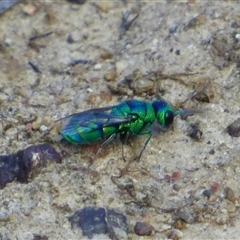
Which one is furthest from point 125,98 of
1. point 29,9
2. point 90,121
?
point 29,9

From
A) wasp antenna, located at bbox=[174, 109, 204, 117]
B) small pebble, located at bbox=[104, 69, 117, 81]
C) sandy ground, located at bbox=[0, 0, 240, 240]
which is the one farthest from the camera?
small pebble, located at bbox=[104, 69, 117, 81]

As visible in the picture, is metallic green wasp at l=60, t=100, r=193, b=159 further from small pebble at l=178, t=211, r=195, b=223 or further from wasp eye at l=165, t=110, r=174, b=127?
small pebble at l=178, t=211, r=195, b=223

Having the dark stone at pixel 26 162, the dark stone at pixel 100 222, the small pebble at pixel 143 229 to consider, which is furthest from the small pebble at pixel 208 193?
the dark stone at pixel 26 162

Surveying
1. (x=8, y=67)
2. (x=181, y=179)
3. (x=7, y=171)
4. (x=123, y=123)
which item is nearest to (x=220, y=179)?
(x=181, y=179)

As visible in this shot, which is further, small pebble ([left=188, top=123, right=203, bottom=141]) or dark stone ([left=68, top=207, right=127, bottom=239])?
small pebble ([left=188, top=123, right=203, bottom=141])

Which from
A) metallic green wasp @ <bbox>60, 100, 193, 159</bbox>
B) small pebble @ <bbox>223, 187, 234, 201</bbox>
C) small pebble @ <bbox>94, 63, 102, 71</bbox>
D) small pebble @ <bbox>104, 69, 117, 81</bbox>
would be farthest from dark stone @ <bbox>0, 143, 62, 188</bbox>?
small pebble @ <bbox>223, 187, 234, 201</bbox>
